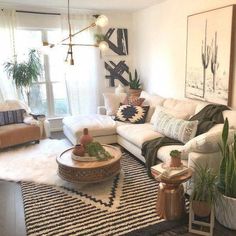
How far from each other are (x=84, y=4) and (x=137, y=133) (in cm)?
272

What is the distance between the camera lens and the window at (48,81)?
543 cm

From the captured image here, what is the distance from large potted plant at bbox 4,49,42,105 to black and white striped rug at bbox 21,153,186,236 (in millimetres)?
2347

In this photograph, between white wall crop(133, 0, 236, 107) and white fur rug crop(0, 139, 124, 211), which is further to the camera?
white wall crop(133, 0, 236, 107)

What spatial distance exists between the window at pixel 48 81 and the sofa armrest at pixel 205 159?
377 centimetres

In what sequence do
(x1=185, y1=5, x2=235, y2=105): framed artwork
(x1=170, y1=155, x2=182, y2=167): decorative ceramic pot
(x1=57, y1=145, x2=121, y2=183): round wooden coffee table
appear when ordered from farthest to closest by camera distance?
(x1=185, y1=5, x2=235, y2=105): framed artwork
(x1=57, y1=145, x2=121, y2=183): round wooden coffee table
(x1=170, y1=155, x2=182, y2=167): decorative ceramic pot

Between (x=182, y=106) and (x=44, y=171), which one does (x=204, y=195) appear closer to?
(x=182, y=106)

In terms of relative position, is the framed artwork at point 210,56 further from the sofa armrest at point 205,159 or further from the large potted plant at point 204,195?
the large potted plant at point 204,195

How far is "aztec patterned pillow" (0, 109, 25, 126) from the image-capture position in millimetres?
4806

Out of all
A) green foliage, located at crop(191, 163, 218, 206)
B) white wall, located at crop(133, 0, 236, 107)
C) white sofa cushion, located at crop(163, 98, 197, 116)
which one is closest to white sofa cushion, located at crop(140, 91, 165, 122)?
white sofa cushion, located at crop(163, 98, 197, 116)

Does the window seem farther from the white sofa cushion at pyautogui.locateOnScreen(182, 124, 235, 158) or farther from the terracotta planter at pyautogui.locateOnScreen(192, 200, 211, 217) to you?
the terracotta planter at pyautogui.locateOnScreen(192, 200, 211, 217)

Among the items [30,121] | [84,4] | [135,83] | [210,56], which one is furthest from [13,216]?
[84,4]

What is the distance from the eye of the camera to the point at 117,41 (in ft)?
19.5

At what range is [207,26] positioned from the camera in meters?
3.81

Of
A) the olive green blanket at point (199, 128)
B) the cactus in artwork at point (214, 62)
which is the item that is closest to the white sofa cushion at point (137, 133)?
the olive green blanket at point (199, 128)
